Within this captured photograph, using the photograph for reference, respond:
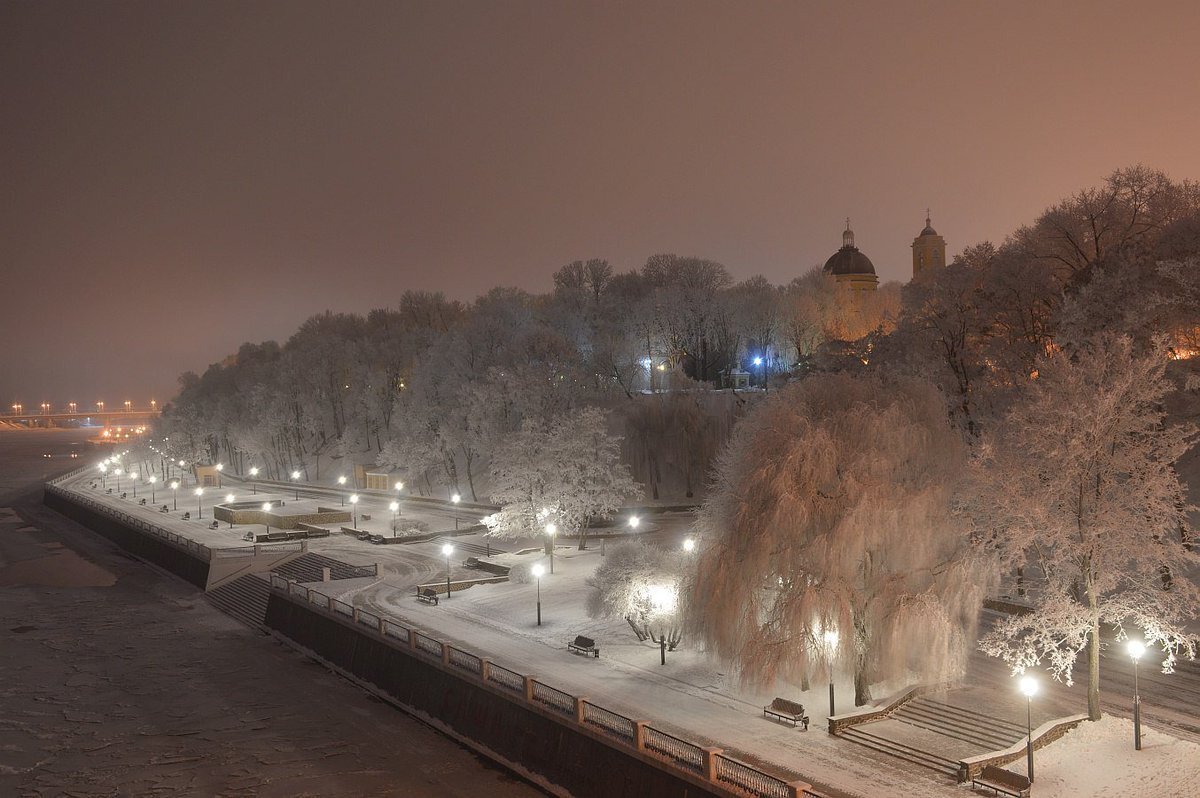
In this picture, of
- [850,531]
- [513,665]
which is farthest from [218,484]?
[850,531]

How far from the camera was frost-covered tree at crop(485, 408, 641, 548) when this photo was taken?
50.4 m

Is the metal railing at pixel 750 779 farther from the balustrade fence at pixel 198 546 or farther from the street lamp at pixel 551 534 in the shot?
the balustrade fence at pixel 198 546

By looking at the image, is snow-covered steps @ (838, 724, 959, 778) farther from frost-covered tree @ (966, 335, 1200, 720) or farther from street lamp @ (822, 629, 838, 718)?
frost-covered tree @ (966, 335, 1200, 720)

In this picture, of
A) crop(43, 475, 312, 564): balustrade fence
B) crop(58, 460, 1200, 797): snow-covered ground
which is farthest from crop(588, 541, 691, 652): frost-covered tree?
crop(43, 475, 312, 564): balustrade fence

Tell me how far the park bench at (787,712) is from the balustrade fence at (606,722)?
3241 mm

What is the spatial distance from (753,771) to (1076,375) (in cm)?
1282

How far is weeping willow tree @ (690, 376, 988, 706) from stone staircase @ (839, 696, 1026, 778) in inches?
43.9

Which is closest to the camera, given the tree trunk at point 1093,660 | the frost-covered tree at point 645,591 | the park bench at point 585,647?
the tree trunk at point 1093,660

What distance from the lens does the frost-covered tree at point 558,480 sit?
165ft

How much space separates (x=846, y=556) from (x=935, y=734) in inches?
193

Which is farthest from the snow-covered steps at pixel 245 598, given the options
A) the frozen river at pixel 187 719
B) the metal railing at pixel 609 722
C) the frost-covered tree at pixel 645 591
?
the metal railing at pixel 609 722

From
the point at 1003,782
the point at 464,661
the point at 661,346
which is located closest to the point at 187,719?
the point at 464,661

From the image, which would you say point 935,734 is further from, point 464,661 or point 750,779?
point 464,661

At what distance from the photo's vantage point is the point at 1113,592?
3197 cm
